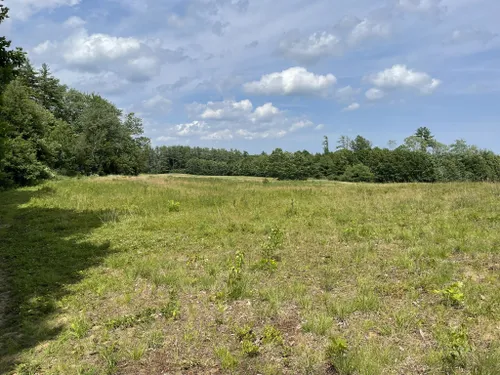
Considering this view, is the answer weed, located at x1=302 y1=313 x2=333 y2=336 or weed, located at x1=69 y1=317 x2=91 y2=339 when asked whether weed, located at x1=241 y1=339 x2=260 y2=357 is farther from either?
weed, located at x1=69 y1=317 x2=91 y2=339

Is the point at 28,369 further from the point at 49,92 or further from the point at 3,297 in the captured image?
the point at 49,92

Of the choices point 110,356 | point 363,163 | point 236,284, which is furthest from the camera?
point 363,163

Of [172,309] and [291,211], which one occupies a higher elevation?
[291,211]

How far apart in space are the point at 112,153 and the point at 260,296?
186 ft

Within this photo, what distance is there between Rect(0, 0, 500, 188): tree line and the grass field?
524 cm

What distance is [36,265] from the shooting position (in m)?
8.37

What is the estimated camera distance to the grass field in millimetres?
4320

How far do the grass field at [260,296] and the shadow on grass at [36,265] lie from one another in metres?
0.03

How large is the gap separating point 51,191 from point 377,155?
9236 cm

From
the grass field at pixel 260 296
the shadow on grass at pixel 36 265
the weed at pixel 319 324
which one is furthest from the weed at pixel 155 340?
the weed at pixel 319 324

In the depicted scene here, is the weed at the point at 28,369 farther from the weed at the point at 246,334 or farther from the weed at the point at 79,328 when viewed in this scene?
the weed at the point at 246,334

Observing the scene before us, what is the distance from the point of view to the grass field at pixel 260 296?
4.32 m

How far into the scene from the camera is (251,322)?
519 cm

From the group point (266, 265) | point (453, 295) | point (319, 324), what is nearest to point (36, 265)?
point (266, 265)
